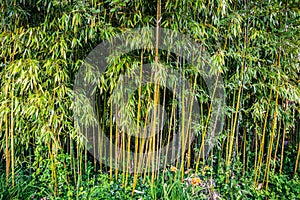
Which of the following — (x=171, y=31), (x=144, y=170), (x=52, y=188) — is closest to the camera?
(x=171, y=31)

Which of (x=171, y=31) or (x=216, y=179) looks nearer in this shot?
(x=171, y=31)

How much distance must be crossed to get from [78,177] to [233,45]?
1.78 metres

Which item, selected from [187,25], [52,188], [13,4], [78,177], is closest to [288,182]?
[187,25]

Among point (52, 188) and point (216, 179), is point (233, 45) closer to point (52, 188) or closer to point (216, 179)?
point (216, 179)

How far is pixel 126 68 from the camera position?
1.96m

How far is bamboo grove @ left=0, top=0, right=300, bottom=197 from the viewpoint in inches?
75.5

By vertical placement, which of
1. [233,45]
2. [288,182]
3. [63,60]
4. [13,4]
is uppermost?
[13,4]

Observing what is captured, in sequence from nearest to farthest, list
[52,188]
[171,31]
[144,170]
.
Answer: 1. [171,31]
2. [52,188]
3. [144,170]

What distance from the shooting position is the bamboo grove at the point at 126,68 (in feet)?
6.29

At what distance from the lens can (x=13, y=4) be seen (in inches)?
77.6

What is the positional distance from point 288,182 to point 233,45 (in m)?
1.40

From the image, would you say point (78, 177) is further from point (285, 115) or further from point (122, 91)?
point (285, 115)

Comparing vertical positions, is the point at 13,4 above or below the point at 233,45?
above

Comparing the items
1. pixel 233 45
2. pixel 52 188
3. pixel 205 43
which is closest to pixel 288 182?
pixel 233 45
